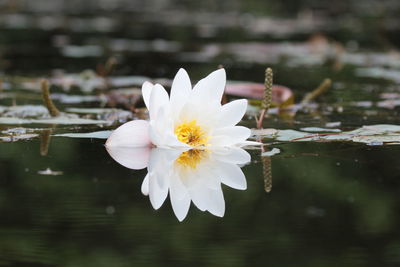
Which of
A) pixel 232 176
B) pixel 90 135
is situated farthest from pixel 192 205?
pixel 90 135

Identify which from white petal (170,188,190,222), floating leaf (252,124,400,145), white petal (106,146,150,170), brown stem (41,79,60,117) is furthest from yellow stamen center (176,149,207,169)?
brown stem (41,79,60,117)

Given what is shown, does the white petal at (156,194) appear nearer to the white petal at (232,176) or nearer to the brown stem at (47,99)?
the white petal at (232,176)

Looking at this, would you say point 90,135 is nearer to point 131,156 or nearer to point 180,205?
point 131,156

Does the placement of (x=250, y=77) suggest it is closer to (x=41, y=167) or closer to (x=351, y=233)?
(x=41, y=167)

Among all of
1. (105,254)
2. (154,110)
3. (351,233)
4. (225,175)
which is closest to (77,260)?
(105,254)

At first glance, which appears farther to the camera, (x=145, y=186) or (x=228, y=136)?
(x=228, y=136)
